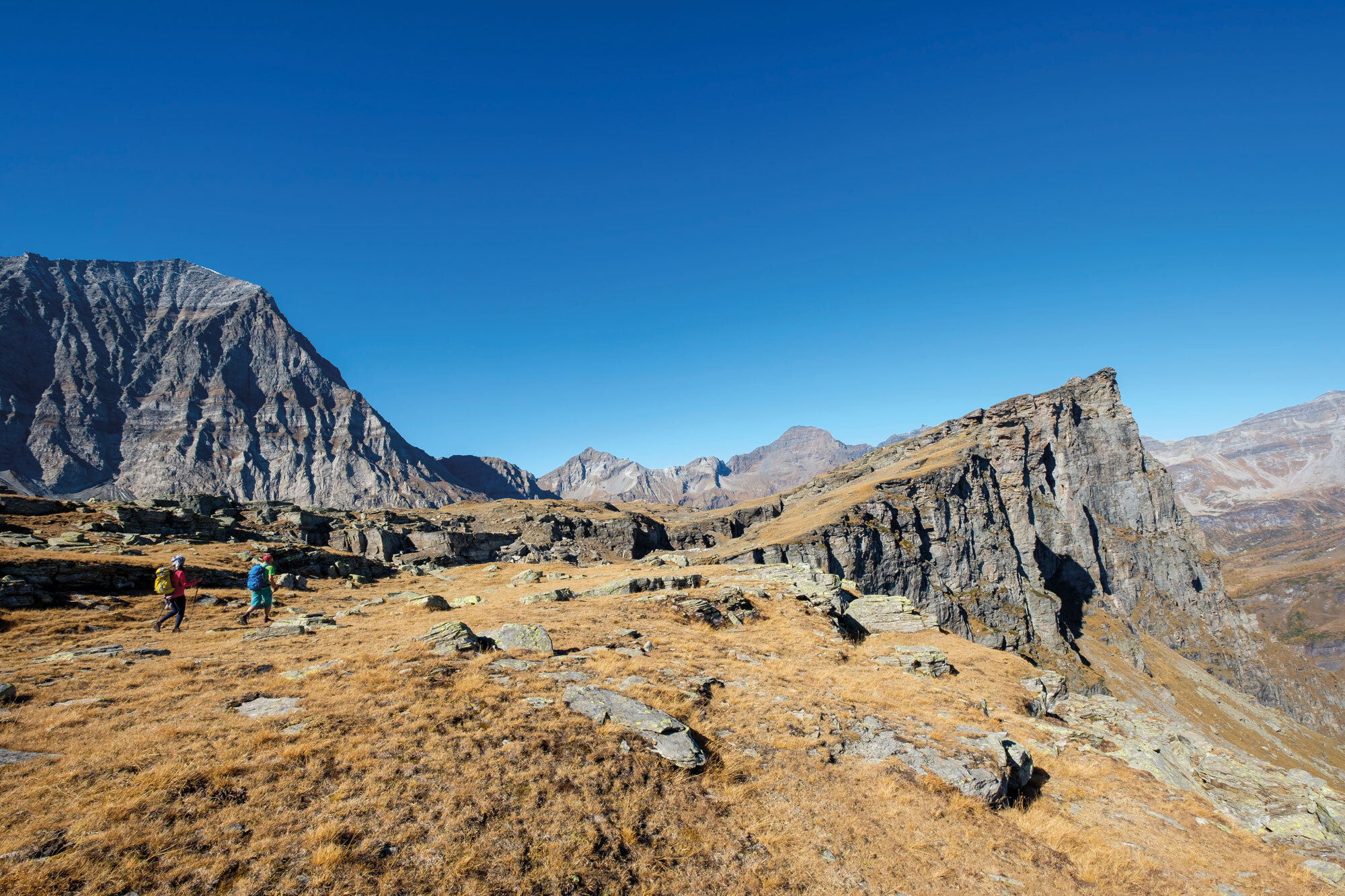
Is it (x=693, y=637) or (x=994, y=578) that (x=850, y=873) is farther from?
(x=994, y=578)

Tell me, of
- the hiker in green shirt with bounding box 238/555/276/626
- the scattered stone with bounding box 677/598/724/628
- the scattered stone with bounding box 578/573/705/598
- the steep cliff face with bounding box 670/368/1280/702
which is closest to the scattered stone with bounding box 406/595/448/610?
the hiker in green shirt with bounding box 238/555/276/626

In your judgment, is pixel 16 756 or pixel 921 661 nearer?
pixel 16 756

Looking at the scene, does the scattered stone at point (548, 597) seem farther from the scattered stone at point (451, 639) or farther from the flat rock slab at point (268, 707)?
the flat rock slab at point (268, 707)

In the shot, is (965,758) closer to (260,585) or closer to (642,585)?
(642,585)

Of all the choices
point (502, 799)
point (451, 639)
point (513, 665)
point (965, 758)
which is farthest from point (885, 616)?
point (502, 799)

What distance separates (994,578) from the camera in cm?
14362

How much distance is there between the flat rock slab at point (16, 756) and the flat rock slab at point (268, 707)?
347 centimetres

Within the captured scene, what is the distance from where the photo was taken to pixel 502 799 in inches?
441

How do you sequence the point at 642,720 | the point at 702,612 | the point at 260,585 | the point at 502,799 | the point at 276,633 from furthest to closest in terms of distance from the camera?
the point at 702,612, the point at 260,585, the point at 276,633, the point at 642,720, the point at 502,799

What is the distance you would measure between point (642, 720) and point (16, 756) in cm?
1417

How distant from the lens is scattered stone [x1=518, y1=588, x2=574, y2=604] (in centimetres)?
3288

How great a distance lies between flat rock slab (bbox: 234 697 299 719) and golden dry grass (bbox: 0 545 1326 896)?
0.35 m

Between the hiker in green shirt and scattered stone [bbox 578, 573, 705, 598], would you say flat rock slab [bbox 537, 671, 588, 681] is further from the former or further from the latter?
the hiker in green shirt

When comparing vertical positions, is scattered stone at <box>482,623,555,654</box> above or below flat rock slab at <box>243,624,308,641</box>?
below
